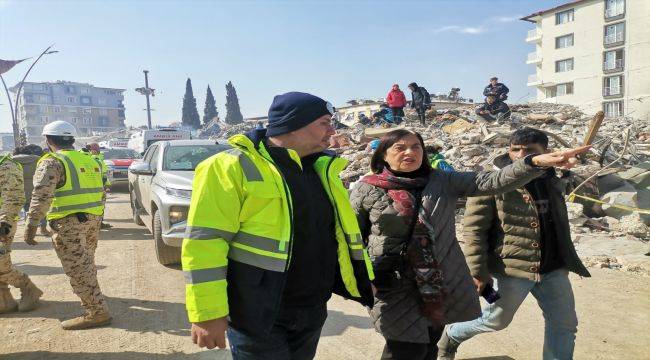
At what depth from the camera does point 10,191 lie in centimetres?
430

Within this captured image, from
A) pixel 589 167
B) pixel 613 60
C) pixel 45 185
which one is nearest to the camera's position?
pixel 45 185

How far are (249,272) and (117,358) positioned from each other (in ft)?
7.94

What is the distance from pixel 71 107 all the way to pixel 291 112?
111769mm

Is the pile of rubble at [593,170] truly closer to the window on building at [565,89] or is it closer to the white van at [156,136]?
the white van at [156,136]

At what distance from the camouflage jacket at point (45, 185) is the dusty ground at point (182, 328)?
3.67 feet

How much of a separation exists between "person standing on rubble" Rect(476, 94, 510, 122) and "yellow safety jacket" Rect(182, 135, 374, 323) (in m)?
16.9

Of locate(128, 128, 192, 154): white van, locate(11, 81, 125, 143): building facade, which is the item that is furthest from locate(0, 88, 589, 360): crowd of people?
locate(11, 81, 125, 143): building facade

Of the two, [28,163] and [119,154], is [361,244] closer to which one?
[28,163]

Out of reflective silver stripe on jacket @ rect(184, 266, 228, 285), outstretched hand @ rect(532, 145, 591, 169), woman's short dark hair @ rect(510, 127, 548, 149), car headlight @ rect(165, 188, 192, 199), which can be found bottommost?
car headlight @ rect(165, 188, 192, 199)

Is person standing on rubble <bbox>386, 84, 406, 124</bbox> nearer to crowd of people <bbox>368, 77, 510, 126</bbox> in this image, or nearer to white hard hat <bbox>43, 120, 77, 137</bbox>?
crowd of people <bbox>368, 77, 510, 126</bbox>

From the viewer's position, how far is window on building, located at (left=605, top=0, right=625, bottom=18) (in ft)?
142

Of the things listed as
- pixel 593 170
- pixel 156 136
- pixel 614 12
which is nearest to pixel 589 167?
pixel 593 170

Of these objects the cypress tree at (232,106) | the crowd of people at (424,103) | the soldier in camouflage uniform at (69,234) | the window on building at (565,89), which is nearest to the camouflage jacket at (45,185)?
the soldier in camouflage uniform at (69,234)

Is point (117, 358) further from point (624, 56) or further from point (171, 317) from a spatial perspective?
point (624, 56)
